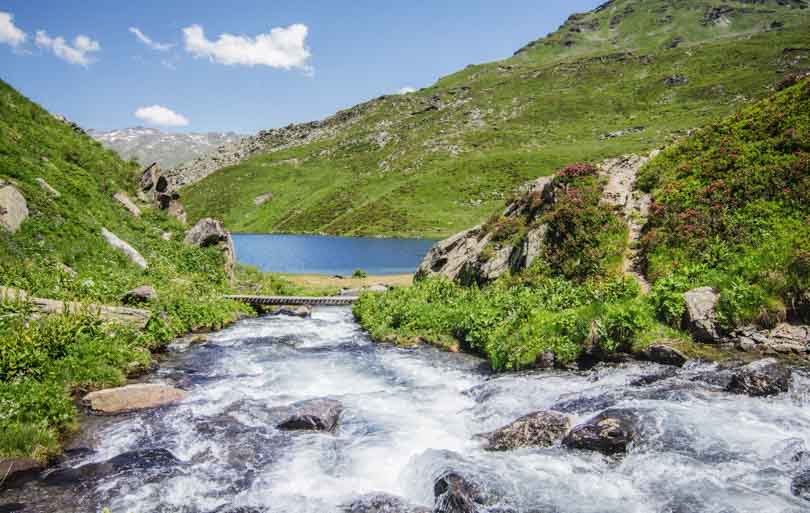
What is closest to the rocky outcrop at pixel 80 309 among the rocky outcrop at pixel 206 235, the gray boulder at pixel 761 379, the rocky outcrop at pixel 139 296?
the rocky outcrop at pixel 139 296

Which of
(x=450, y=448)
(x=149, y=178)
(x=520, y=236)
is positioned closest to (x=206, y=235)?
(x=149, y=178)

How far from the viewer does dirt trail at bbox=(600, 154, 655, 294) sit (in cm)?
2609

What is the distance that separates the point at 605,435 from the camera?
12188 mm

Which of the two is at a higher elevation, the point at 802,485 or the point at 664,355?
the point at 664,355

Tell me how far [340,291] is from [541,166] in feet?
460

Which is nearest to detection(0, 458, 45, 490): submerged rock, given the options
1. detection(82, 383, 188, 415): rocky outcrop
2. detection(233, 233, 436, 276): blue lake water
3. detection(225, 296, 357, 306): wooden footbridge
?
detection(82, 383, 188, 415): rocky outcrop

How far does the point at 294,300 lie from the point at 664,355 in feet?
88.5

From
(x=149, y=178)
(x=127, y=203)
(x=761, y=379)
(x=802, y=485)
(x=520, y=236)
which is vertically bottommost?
(x=802, y=485)

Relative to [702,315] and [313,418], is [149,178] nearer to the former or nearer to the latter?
[313,418]

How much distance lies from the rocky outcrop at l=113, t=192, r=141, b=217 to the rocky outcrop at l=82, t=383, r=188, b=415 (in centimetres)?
2732

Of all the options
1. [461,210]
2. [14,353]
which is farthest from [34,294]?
[461,210]

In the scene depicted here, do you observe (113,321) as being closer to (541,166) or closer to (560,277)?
(560,277)

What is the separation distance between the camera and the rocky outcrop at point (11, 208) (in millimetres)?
25489

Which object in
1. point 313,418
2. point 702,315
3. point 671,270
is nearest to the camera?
point 313,418
